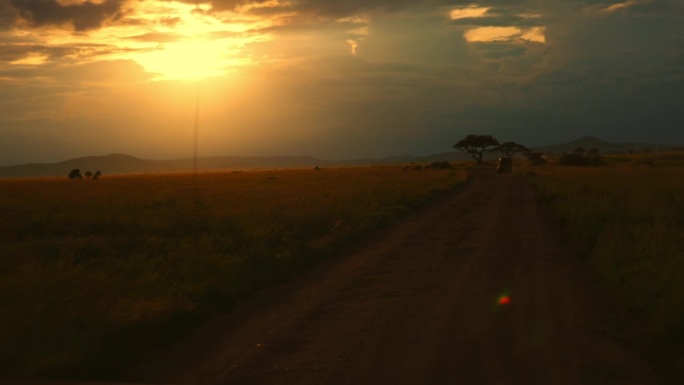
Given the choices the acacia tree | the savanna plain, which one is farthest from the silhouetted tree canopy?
the savanna plain

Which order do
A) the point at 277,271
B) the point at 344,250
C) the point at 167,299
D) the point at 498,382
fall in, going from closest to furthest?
the point at 498,382, the point at 167,299, the point at 277,271, the point at 344,250

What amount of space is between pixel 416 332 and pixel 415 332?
0.01 meters

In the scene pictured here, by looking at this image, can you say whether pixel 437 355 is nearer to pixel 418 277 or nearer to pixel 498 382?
pixel 498 382

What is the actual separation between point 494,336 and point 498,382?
64.0 inches

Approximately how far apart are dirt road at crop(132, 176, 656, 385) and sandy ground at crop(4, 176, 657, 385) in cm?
2

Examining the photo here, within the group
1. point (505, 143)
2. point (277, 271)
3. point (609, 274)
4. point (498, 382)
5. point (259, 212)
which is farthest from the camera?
point (505, 143)

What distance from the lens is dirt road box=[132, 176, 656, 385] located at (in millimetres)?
6688

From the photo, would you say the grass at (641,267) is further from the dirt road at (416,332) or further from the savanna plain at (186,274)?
the dirt road at (416,332)

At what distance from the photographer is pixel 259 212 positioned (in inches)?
974

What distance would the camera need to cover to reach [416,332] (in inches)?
320

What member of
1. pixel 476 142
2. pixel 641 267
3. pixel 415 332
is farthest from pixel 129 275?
Result: pixel 476 142

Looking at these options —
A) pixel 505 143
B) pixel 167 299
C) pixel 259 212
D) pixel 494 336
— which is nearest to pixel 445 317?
pixel 494 336

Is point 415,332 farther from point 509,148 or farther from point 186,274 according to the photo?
point 509,148

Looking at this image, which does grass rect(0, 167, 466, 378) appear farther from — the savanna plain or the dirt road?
the dirt road
